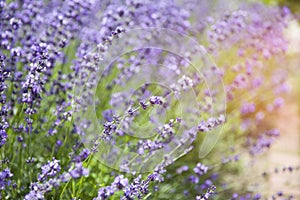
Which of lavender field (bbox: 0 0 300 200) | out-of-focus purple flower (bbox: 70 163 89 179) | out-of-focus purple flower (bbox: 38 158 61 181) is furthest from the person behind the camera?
lavender field (bbox: 0 0 300 200)

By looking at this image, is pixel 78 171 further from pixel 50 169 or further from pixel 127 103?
pixel 127 103

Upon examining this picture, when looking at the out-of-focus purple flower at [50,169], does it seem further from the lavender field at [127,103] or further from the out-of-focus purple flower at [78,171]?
the out-of-focus purple flower at [78,171]

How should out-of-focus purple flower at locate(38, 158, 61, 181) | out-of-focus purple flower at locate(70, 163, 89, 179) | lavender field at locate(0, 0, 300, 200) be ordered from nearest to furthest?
out-of-focus purple flower at locate(70, 163, 89, 179), out-of-focus purple flower at locate(38, 158, 61, 181), lavender field at locate(0, 0, 300, 200)

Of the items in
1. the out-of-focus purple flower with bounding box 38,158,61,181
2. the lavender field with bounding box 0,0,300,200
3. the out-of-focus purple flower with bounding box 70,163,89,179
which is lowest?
the out-of-focus purple flower with bounding box 70,163,89,179

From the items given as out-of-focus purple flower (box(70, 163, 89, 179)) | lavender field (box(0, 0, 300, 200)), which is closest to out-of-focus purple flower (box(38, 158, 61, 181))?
lavender field (box(0, 0, 300, 200))

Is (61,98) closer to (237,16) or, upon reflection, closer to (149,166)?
(149,166)

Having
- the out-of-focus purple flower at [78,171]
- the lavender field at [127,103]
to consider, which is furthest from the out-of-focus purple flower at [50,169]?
the out-of-focus purple flower at [78,171]

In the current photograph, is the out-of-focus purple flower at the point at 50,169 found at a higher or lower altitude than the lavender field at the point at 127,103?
lower

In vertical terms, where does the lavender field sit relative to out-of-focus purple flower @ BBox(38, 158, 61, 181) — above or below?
above

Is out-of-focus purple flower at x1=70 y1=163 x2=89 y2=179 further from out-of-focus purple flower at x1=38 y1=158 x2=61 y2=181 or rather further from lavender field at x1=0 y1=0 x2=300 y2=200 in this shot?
out-of-focus purple flower at x1=38 y1=158 x2=61 y2=181
